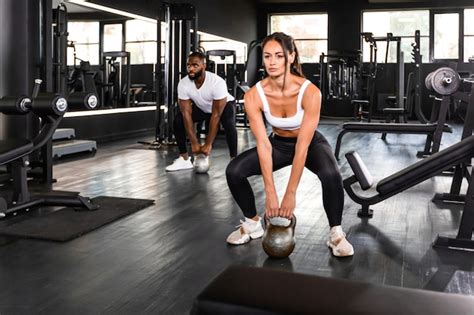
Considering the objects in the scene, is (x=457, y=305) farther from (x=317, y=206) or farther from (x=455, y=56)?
(x=455, y=56)

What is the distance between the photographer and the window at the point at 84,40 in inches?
275

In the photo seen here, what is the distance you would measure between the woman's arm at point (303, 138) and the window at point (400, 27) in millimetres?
10680

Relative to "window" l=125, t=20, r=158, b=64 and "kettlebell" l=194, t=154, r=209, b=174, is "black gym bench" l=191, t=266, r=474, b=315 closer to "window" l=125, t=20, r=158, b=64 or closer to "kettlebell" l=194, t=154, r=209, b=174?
"kettlebell" l=194, t=154, r=209, b=174

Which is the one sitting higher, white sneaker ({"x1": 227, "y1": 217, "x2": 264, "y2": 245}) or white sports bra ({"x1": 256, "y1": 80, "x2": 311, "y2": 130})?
white sports bra ({"x1": 256, "y1": 80, "x2": 311, "y2": 130})

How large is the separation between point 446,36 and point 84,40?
8.40 m

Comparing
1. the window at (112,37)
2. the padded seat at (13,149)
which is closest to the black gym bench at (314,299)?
the padded seat at (13,149)

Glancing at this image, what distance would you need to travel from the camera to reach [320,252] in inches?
92.8

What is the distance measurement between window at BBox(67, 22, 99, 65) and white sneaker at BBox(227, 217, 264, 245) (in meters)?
5.25

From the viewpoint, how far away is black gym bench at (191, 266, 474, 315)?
78 centimetres

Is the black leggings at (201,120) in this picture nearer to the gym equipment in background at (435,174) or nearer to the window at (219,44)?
the gym equipment in background at (435,174)

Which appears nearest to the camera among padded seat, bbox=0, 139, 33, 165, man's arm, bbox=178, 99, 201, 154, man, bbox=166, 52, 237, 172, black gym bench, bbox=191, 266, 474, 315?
black gym bench, bbox=191, 266, 474, 315

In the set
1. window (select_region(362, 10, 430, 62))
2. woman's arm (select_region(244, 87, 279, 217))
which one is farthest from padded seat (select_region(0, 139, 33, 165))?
window (select_region(362, 10, 430, 62))

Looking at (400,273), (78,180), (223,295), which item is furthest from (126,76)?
(223,295)

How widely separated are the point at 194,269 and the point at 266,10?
11660 mm
